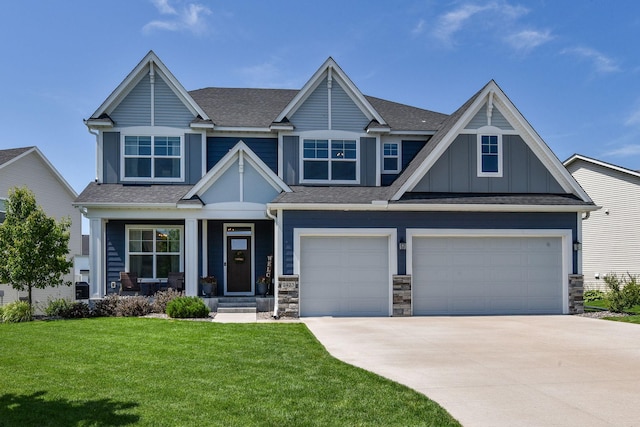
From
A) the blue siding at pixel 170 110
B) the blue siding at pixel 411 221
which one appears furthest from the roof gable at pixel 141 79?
the blue siding at pixel 411 221

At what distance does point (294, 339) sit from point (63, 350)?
4.21 metres

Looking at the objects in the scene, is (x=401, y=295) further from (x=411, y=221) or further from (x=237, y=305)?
(x=237, y=305)

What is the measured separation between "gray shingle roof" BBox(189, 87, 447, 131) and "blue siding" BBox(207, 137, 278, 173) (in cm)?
55

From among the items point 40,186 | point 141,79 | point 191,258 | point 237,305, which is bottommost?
point 237,305

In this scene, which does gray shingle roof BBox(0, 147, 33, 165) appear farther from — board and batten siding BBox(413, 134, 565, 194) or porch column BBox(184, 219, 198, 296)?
board and batten siding BBox(413, 134, 565, 194)

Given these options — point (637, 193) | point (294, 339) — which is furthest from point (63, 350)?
point (637, 193)

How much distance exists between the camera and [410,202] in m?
15.3

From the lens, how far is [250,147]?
18.5 meters

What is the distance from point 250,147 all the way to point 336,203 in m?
4.95

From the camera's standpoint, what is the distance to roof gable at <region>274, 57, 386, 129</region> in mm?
17969

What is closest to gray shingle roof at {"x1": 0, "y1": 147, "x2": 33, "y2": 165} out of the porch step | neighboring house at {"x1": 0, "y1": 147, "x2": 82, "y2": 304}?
neighboring house at {"x1": 0, "y1": 147, "x2": 82, "y2": 304}

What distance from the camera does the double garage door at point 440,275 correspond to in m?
15.2

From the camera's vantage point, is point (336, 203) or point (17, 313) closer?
point (17, 313)

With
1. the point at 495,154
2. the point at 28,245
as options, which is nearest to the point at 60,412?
the point at 28,245
